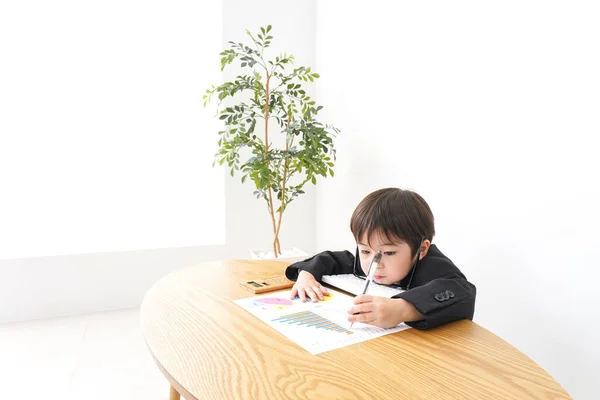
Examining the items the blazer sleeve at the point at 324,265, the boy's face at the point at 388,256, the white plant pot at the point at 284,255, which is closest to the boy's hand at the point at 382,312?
the boy's face at the point at 388,256

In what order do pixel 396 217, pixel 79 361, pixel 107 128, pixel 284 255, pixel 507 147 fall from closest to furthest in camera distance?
pixel 396 217 → pixel 507 147 → pixel 79 361 → pixel 284 255 → pixel 107 128

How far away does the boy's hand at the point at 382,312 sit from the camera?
0.96 metres

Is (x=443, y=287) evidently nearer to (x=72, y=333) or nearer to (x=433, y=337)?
(x=433, y=337)

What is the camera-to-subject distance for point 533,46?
1.65m

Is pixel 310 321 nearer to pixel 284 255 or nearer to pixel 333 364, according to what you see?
pixel 333 364

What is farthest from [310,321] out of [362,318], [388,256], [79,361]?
[79,361]

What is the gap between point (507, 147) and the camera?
5.86ft

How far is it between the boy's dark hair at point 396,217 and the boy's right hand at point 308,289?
0.17 m

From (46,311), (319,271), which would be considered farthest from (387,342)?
(46,311)

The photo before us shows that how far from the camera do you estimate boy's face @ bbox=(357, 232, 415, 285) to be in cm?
117

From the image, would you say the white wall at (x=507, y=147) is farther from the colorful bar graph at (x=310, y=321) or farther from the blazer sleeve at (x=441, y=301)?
the colorful bar graph at (x=310, y=321)

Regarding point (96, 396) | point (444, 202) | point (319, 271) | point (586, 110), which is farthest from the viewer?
point (444, 202)

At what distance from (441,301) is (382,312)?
137 mm

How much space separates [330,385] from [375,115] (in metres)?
2.04
